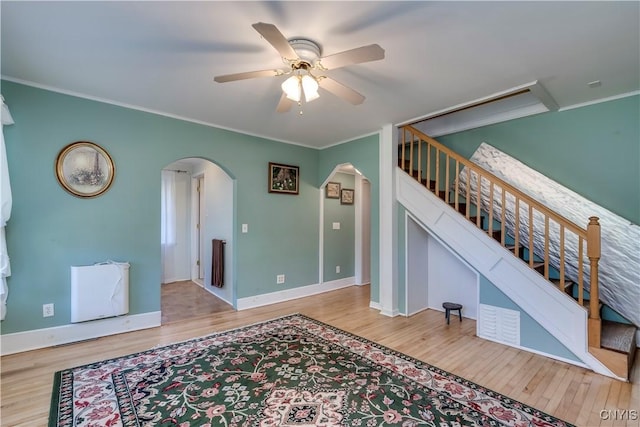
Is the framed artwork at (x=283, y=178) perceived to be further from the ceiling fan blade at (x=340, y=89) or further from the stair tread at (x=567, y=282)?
the stair tread at (x=567, y=282)

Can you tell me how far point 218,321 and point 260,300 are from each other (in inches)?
31.3

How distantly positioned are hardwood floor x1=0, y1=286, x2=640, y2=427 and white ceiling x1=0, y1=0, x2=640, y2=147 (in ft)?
8.21

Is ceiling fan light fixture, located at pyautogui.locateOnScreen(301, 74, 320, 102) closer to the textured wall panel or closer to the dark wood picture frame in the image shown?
the textured wall panel

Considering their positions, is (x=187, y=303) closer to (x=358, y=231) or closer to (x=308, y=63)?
(x=358, y=231)

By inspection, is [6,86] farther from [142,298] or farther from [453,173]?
[453,173]

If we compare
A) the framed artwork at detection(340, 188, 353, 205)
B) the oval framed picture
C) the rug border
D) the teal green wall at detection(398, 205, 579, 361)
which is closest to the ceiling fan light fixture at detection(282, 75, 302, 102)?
the oval framed picture

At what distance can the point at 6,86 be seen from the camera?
2.67 m

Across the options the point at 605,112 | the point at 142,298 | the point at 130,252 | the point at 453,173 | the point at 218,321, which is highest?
the point at 605,112

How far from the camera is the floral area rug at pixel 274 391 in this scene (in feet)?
6.05

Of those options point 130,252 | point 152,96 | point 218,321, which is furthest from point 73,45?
point 218,321

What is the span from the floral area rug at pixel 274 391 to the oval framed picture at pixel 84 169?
5.65 ft

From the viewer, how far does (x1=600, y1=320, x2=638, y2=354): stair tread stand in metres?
2.41

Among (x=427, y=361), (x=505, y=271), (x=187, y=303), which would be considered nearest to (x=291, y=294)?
(x=187, y=303)

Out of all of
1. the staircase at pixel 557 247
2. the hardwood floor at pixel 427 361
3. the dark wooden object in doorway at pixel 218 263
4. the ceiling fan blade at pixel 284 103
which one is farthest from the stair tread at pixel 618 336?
the dark wooden object in doorway at pixel 218 263
